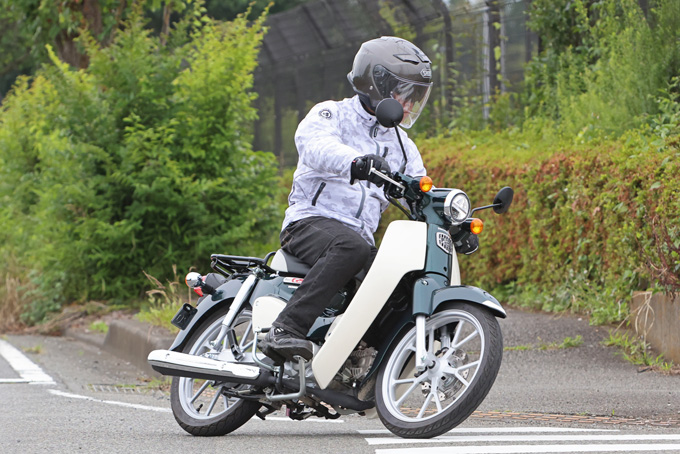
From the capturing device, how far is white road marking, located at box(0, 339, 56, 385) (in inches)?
373

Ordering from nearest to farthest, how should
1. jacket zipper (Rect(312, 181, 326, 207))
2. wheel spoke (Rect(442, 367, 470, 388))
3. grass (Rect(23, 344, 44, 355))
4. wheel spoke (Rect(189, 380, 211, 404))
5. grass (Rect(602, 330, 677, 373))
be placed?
wheel spoke (Rect(442, 367, 470, 388)) → jacket zipper (Rect(312, 181, 326, 207)) → wheel spoke (Rect(189, 380, 211, 404)) → grass (Rect(602, 330, 677, 373)) → grass (Rect(23, 344, 44, 355))

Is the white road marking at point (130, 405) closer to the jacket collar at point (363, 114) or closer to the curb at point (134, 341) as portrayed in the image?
the curb at point (134, 341)

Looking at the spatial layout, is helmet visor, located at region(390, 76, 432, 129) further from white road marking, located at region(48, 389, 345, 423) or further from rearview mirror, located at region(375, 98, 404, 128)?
white road marking, located at region(48, 389, 345, 423)

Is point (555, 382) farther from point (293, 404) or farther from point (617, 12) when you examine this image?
point (617, 12)

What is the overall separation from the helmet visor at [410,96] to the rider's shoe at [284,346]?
117cm

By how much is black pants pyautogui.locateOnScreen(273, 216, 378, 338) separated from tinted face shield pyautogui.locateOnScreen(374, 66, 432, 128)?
665 mm

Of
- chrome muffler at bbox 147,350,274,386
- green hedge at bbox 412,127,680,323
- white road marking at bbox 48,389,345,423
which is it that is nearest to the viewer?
chrome muffler at bbox 147,350,274,386

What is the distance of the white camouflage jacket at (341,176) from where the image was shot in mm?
5562

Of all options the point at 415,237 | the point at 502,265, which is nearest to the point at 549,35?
the point at 502,265

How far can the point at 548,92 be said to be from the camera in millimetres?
14414

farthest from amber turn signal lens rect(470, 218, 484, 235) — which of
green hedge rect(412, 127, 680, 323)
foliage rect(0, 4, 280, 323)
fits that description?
foliage rect(0, 4, 280, 323)

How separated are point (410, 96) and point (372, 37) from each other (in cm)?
1323

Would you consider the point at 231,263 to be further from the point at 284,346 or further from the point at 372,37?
the point at 372,37

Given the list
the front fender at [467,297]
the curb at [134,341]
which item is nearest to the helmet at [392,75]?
the front fender at [467,297]
